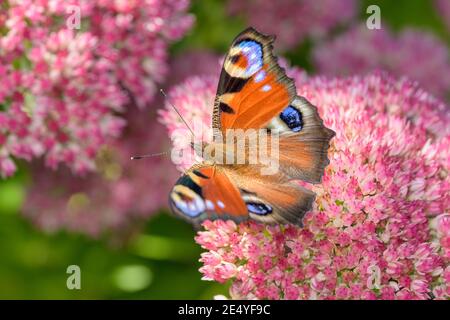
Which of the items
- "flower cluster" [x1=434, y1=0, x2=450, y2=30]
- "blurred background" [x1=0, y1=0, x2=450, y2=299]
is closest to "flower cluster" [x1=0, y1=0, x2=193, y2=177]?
"blurred background" [x1=0, y1=0, x2=450, y2=299]

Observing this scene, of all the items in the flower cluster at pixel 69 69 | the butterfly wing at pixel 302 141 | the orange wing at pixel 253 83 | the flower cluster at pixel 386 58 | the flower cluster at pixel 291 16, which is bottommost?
the butterfly wing at pixel 302 141

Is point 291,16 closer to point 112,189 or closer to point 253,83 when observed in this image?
point 112,189

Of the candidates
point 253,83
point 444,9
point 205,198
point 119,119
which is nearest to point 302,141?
point 253,83

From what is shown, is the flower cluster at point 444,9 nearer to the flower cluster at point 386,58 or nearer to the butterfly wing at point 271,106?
the flower cluster at point 386,58

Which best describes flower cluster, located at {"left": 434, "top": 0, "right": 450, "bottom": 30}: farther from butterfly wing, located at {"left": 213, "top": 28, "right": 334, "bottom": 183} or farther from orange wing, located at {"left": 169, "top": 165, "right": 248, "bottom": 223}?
orange wing, located at {"left": 169, "top": 165, "right": 248, "bottom": 223}

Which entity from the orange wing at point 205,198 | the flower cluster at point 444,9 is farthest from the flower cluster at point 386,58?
the orange wing at point 205,198

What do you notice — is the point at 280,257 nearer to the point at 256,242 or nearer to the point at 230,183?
the point at 256,242

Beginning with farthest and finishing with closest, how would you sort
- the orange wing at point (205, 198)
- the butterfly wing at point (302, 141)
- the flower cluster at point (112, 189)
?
the flower cluster at point (112, 189), the butterfly wing at point (302, 141), the orange wing at point (205, 198)
